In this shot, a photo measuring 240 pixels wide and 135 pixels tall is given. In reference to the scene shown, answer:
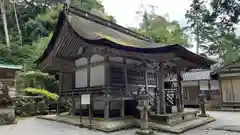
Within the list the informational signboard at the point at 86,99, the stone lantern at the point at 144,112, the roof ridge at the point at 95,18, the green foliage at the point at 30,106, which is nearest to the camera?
the stone lantern at the point at 144,112

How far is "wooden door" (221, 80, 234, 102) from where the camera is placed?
15.2 meters

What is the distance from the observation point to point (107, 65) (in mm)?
8242

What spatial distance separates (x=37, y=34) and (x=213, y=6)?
22591 millimetres

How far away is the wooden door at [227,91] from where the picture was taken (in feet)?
49.7

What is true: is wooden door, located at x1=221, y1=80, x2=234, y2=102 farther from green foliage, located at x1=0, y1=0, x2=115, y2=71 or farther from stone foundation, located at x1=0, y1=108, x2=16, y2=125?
green foliage, located at x1=0, y1=0, x2=115, y2=71

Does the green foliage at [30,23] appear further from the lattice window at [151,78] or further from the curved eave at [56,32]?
the lattice window at [151,78]

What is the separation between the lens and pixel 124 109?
8906 mm

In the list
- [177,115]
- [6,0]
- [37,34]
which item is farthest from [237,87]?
[6,0]

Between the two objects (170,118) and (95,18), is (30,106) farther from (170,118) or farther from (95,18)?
(170,118)

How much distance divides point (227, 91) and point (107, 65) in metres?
11.5

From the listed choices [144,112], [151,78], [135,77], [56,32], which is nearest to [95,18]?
[56,32]

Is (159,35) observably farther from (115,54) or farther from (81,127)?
(81,127)

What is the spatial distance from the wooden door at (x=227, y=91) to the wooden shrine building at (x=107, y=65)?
704 cm

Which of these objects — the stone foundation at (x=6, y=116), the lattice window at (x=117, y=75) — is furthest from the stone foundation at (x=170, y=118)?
the stone foundation at (x=6, y=116)
